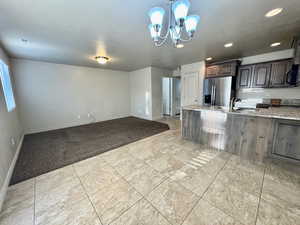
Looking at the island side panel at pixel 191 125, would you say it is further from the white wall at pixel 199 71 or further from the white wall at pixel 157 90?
the white wall at pixel 157 90

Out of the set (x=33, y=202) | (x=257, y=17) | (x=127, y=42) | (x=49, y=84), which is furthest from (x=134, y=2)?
(x=49, y=84)

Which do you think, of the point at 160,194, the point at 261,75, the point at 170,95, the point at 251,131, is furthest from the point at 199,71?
the point at 160,194

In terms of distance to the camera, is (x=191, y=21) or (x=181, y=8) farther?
(x=191, y=21)

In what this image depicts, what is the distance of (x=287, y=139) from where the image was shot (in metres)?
1.96

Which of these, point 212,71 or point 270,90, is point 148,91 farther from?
point 270,90

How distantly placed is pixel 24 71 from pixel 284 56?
7.72 m

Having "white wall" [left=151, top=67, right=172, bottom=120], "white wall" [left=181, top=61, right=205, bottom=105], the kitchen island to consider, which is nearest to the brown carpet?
the kitchen island

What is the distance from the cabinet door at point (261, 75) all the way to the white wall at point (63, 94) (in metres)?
5.25

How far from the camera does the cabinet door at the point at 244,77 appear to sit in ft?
11.9

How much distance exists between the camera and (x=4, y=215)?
1290 mm

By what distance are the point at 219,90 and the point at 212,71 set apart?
2.43ft

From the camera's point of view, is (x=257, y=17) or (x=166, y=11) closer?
(x=166, y=11)

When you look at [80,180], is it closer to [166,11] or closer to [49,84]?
[166,11]

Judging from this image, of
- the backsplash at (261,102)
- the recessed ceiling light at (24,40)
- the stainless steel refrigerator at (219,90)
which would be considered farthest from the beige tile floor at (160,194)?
the recessed ceiling light at (24,40)
